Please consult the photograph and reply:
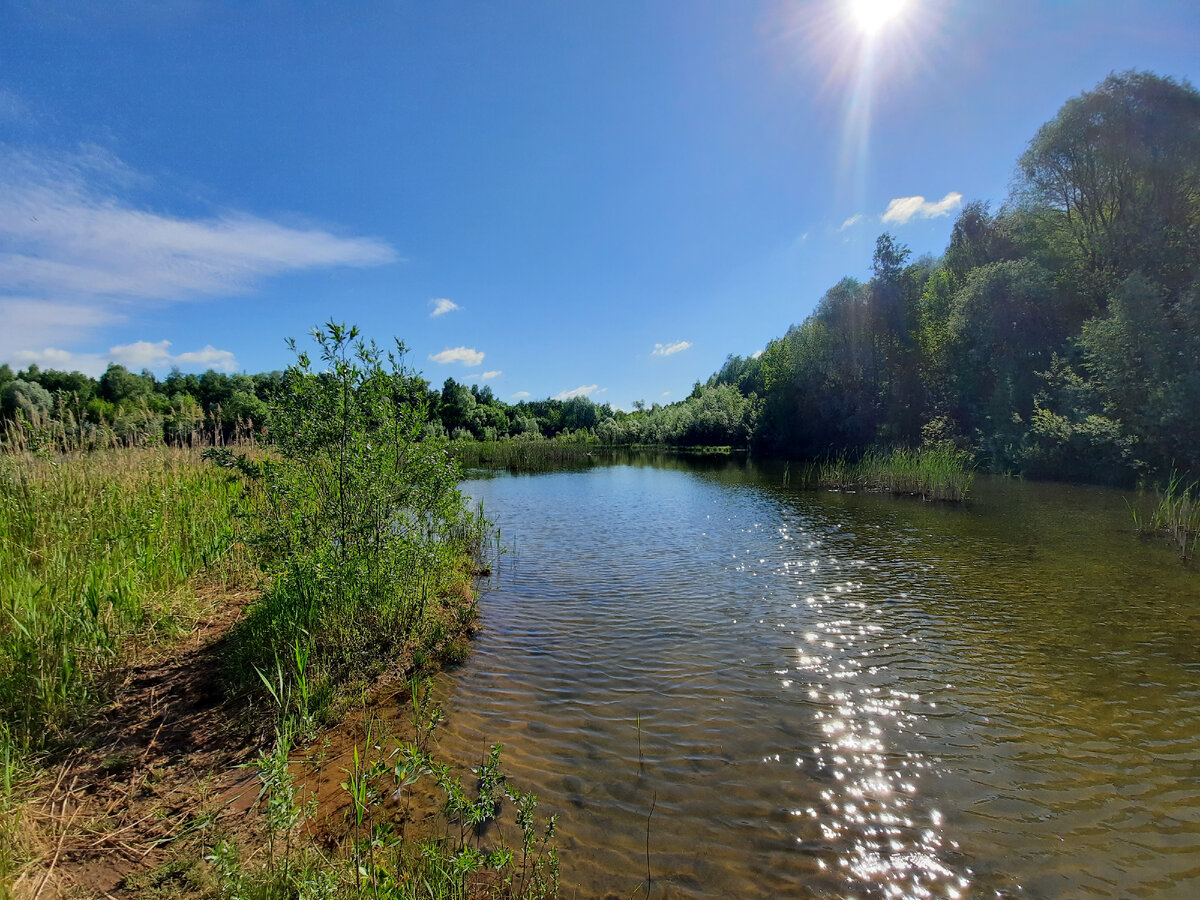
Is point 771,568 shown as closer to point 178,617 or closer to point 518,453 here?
point 178,617

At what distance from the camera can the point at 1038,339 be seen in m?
28.0

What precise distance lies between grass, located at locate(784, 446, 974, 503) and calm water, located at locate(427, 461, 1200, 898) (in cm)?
768

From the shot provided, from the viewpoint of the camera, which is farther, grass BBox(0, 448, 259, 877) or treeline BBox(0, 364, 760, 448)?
treeline BBox(0, 364, 760, 448)

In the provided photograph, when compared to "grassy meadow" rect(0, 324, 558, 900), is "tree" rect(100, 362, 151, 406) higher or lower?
higher

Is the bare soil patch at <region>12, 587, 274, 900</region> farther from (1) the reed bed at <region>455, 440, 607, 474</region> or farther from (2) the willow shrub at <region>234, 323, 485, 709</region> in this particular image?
(1) the reed bed at <region>455, 440, 607, 474</region>

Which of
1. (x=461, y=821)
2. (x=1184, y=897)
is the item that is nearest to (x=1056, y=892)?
(x=1184, y=897)

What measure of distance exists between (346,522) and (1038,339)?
37.3 m

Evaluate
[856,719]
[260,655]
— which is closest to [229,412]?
[260,655]

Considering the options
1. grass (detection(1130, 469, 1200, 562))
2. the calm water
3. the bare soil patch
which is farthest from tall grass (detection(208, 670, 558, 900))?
grass (detection(1130, 469, 1200, 562))

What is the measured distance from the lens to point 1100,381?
22.5 meters

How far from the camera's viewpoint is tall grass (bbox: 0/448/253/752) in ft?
13.2

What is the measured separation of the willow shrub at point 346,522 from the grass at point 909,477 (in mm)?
20372

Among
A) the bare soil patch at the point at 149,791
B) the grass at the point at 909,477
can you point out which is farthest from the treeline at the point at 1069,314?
the bare soil patch at the point at 149,791

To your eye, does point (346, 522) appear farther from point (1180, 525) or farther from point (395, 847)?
point (1180, 525)
